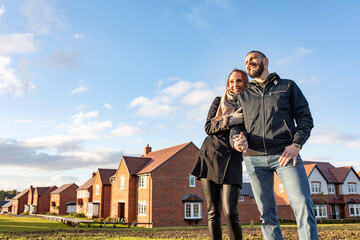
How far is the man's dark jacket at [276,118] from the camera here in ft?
10.2

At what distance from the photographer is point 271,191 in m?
3.26

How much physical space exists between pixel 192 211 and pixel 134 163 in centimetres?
952

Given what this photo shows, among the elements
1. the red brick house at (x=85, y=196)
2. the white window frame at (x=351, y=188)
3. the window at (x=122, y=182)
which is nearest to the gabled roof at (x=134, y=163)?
the window at (x=122, y=182)

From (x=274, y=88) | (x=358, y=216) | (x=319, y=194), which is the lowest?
(x=358, y=216)

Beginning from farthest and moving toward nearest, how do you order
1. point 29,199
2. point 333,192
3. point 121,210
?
1. point 29,199
2. point 333,192
3. point 121,210

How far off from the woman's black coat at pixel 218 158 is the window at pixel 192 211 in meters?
28.9

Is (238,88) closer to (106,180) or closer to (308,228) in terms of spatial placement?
(308,228)

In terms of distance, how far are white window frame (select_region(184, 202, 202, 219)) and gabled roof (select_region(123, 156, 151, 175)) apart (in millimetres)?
7617

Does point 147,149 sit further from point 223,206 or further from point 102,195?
point 223,206

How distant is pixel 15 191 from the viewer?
134375mm

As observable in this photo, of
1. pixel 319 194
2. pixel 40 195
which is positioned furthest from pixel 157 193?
pixel 40 195

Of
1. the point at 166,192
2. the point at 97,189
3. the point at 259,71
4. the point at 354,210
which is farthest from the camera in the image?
the point at 97,189

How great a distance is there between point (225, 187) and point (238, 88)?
134 centimetres

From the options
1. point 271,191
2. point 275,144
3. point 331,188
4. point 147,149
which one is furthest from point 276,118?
point 331,188
